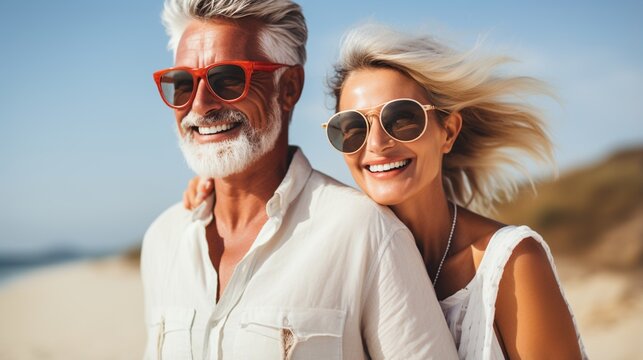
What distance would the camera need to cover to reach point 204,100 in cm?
287

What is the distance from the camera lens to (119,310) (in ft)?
60.5

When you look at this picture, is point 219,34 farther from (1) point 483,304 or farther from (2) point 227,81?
(1) point 483,304

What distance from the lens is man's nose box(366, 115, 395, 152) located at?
2668 millimetres

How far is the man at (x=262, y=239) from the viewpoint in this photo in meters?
2.50

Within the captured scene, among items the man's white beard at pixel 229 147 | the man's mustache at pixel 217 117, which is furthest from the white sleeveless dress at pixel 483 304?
the man's mustache at pixel 217 117

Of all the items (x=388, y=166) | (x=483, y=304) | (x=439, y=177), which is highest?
(x=388, y=166)

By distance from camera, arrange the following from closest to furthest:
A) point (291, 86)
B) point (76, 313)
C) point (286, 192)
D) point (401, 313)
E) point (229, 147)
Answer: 1. point (401, 313)
2. point (286, 192)
3. point (229, 147)
4. point (291, 86)
5. point (76, 313)

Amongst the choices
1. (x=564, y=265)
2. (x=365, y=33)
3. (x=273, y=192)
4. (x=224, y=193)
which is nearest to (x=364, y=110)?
(x=365, y=33)

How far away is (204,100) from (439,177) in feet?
3.41

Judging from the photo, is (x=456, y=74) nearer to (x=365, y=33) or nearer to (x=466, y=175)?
(x=365, y=33)

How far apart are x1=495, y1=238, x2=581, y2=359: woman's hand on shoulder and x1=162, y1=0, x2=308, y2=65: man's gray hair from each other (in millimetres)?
1295

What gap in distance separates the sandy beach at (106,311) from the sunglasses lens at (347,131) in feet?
28.2

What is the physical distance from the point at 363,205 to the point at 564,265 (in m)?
12.8

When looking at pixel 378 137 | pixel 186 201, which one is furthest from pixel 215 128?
pixel 378 137
